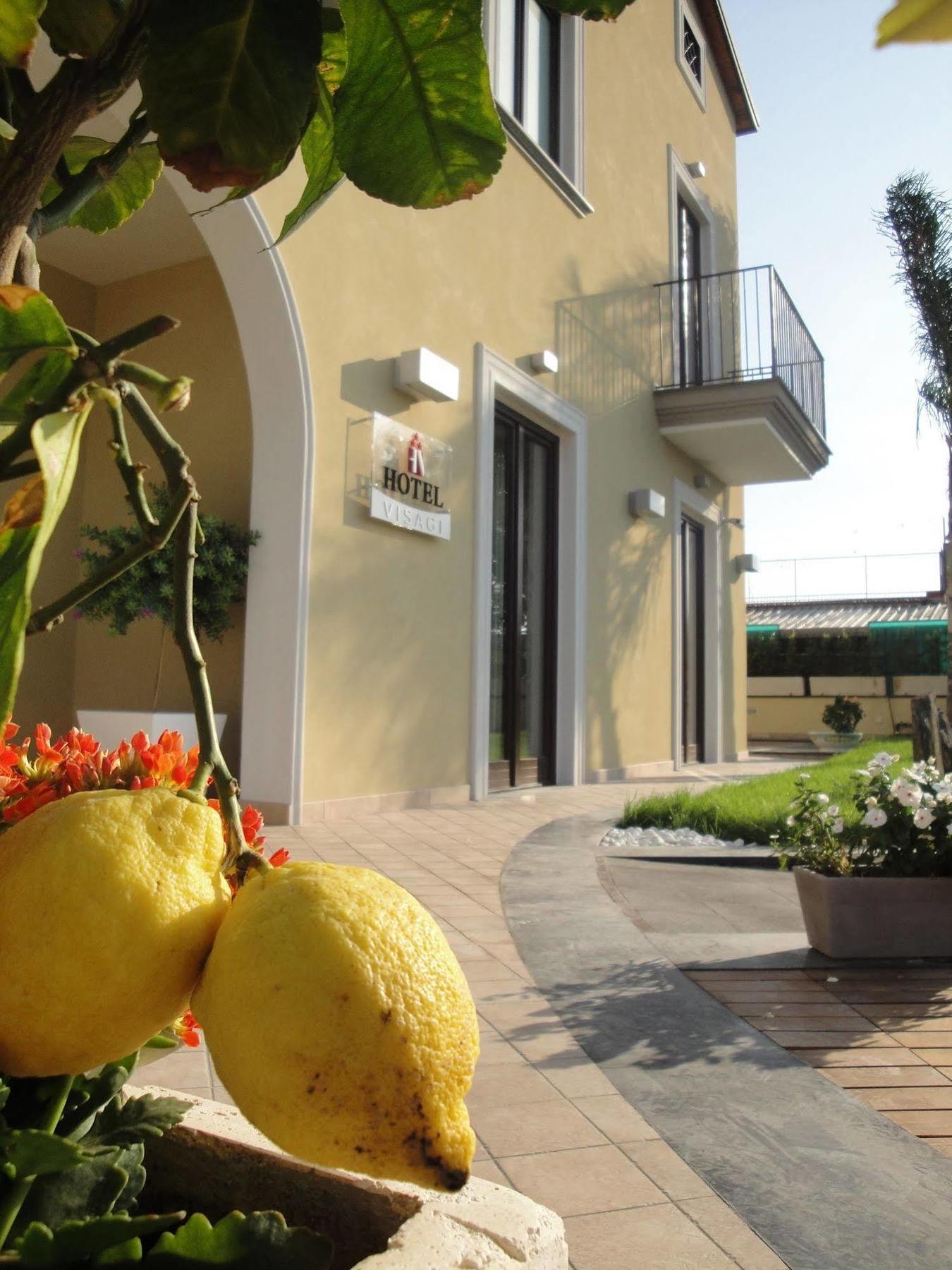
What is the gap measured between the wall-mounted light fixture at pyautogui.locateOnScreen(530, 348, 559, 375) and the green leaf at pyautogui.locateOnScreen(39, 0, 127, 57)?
865 centimetres

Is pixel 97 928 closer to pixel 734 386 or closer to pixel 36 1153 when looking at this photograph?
pixel 36 1153

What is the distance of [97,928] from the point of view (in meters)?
0.40

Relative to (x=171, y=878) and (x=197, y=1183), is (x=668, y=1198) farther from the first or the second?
(x=171, y=878)

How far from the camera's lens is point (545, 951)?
11.9 feet

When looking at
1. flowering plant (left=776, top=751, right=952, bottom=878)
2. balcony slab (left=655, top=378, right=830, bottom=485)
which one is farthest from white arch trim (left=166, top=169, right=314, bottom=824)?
balcony slab (left=655, top=378, right=830, bottom=485)

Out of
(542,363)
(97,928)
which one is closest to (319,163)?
(97,928)

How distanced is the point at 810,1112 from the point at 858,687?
2417 cm

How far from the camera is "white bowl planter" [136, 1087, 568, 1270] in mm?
615

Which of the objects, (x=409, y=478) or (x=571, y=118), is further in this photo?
(x=571, y=118)

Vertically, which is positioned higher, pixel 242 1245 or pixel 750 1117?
pixel 242 1245

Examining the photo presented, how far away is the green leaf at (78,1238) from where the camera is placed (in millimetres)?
438

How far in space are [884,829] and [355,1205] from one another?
3.47m

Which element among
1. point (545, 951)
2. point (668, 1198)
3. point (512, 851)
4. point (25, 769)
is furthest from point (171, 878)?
point (512, 851)

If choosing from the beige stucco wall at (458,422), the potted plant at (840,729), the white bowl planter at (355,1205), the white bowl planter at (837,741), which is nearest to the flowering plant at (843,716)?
the potted plant at (840,729)
